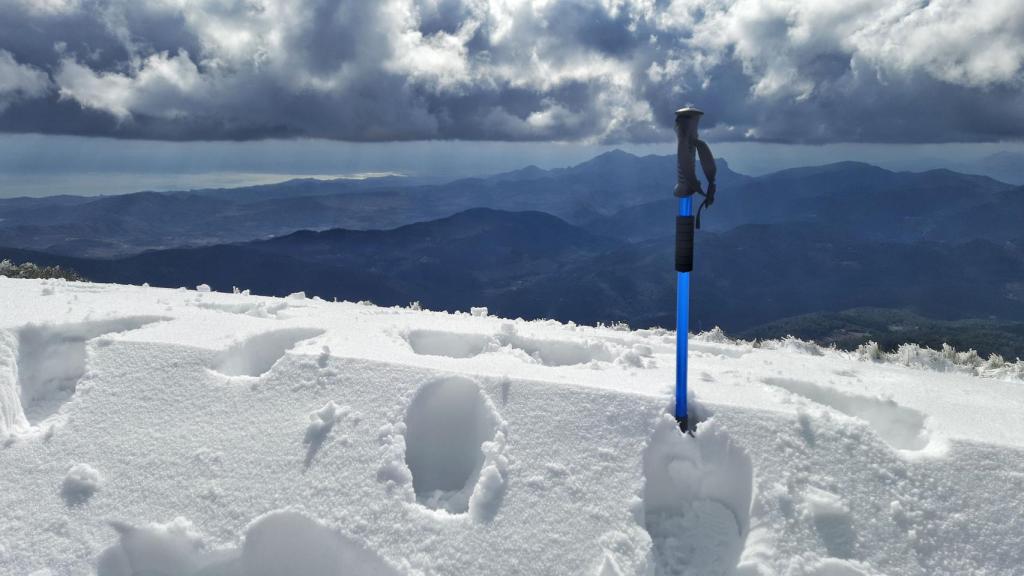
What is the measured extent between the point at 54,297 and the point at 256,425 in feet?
23.3

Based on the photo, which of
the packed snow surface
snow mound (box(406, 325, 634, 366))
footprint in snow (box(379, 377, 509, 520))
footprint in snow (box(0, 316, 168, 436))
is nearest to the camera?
the packed snow surface

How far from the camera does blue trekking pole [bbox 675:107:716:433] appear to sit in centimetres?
663

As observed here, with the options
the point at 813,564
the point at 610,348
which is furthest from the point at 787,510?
the point at 610,348

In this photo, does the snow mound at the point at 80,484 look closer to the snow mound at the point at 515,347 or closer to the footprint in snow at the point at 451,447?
the footprint in snow at the point at 451,447

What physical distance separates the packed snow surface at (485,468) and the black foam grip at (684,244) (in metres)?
1.61

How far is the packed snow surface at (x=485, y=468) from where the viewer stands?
5770 mm

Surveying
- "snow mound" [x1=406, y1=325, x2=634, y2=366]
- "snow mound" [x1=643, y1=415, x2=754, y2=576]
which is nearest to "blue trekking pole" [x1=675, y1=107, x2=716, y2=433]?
"snow mound" [x1=643, y1=415, x2=754, y2=576]

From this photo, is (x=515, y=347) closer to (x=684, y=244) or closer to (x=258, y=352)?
A: (x=684, y=244)

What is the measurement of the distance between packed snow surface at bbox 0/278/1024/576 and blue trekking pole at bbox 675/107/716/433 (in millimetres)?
497

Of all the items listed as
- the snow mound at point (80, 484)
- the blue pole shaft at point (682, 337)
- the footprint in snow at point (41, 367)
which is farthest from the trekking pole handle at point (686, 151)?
the footprint in snow at point (41, 367)

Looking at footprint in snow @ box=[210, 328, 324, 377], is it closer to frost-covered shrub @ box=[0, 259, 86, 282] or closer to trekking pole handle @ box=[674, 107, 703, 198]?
→ trekking pole handle @ box=[674, 107, 703, 198]

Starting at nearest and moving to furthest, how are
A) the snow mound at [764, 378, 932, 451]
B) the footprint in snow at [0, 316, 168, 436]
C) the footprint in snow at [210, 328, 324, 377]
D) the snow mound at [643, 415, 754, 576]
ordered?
the snow mound at [643, 415, 754, 576] < the snow mound at [764, 378, 932, 451] < the footprint in snow at [0, 316, 168, 436] < the footprint in snow at [210, 328, 324, 377]

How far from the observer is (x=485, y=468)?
6.38 m

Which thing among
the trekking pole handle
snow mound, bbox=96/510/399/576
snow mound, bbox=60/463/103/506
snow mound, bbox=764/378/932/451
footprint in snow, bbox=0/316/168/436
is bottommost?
snow mound, bbox=96/510/399/576
